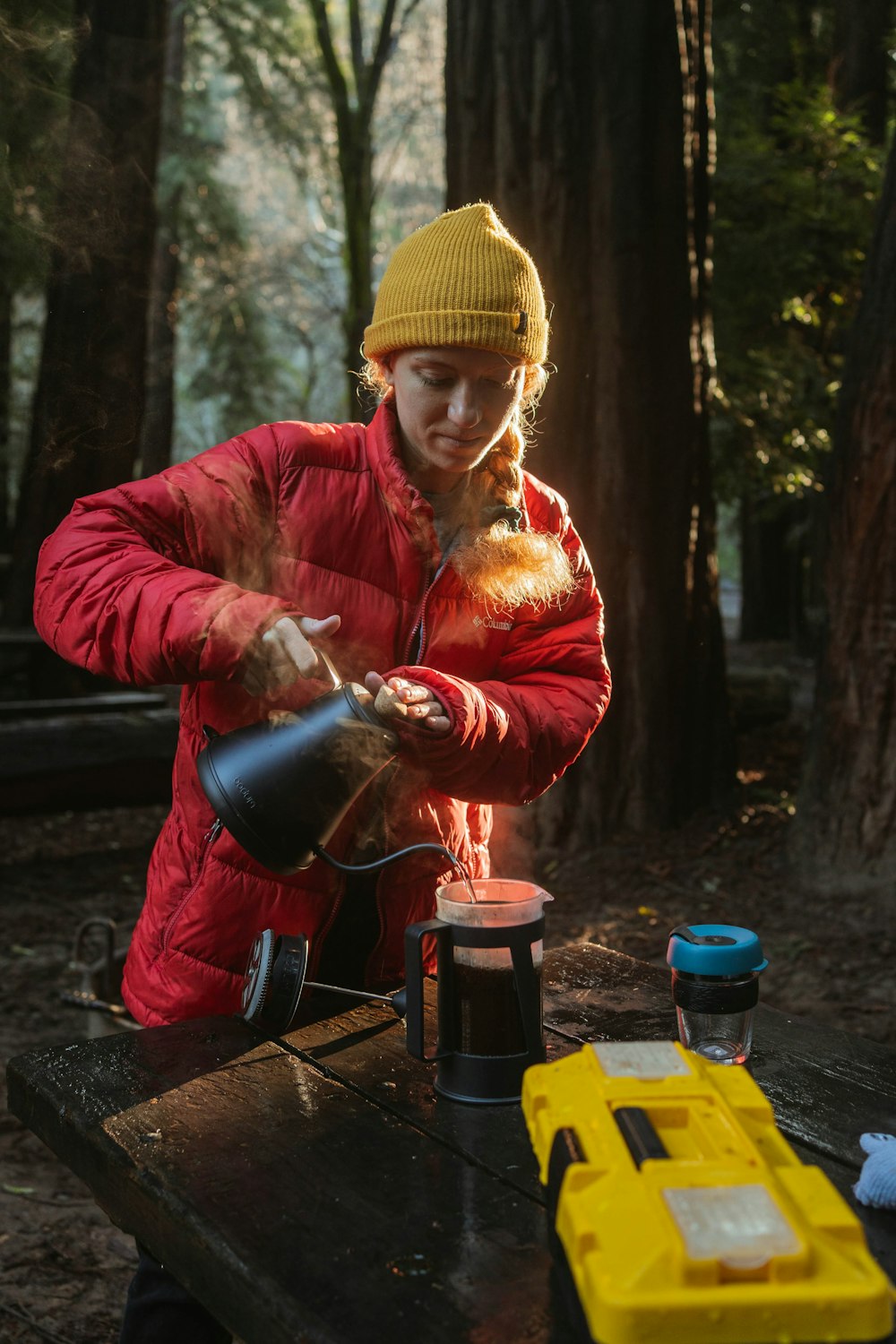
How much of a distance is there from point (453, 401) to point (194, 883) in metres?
1.07

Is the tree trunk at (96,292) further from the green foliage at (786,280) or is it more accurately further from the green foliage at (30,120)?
the green foliage at (786,280)

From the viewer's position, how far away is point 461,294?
2.29 meters

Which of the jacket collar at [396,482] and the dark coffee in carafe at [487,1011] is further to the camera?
the jacket collar at [396,482]

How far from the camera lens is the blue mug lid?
185cm

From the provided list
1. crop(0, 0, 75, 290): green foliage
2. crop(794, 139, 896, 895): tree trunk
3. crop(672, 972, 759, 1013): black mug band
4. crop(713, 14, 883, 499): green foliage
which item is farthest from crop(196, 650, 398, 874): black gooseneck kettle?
crop(713, 14, 883, 499): green foliage

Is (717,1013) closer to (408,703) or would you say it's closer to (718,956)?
(718,956)

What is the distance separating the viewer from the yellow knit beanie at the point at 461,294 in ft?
7.47

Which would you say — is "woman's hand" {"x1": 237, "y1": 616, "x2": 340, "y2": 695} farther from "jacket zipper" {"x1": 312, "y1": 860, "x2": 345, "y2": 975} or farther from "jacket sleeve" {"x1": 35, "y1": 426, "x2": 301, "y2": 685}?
"jacket zipper" {"x1": 312, "y1": 860, "x2": 345, "y2": 975}

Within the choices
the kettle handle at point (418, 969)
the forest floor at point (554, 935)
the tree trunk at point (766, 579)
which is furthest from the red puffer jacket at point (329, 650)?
the tree trunk at point (766, 579)

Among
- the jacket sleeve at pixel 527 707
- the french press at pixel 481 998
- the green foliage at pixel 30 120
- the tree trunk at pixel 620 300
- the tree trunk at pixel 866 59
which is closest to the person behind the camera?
the french press at pixel 481 998

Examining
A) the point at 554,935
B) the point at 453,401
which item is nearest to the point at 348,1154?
the point at 453,401

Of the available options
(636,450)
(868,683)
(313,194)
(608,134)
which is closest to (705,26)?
(608,134)

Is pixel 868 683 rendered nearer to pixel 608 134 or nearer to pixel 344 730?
pixel 608 134

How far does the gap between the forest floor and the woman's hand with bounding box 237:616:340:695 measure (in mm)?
1775
